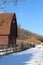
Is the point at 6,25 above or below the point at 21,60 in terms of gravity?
above

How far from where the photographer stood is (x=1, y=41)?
1700 inches

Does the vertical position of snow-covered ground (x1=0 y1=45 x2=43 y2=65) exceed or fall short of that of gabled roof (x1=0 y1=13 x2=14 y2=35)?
it falls short

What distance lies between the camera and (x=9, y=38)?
145ft

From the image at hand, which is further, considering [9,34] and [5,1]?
[9,34]

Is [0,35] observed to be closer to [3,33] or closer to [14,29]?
[3,33]

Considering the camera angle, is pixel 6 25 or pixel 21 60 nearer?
pixel 21 60

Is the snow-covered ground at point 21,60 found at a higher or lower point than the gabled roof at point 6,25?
lower

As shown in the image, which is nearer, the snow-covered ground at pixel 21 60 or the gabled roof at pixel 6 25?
the snow-covered ground at pixel 21 60

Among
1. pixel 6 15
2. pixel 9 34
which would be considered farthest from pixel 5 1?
pixel 6 15

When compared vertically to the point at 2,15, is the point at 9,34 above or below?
below

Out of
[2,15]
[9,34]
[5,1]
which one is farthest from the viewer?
[2,15]

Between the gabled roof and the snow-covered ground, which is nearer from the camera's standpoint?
the snow-covered ground

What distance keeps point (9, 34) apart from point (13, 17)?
18.3ft

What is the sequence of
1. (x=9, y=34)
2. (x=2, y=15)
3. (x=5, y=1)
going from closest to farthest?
(x=5, y=1), (x=9, y=34), (x=2, y=15)
